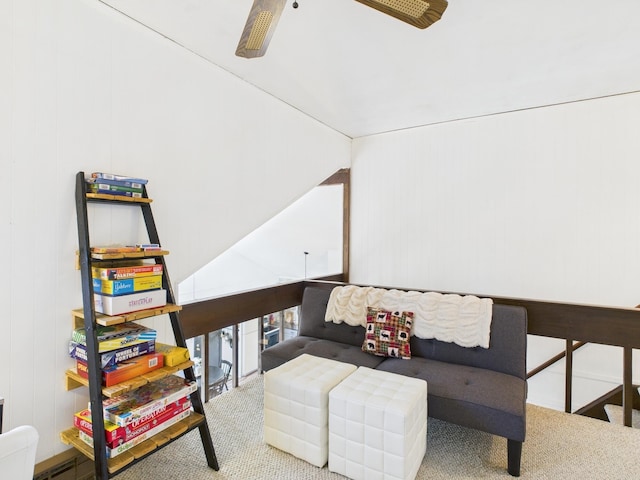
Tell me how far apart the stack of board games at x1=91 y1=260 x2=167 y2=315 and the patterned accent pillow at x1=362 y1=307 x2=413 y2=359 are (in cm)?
153

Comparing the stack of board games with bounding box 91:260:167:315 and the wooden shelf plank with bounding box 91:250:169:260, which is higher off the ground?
the wooden shelf plank with bounding box 91:250:169:260

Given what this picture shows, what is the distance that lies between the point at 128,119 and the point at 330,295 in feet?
6.55

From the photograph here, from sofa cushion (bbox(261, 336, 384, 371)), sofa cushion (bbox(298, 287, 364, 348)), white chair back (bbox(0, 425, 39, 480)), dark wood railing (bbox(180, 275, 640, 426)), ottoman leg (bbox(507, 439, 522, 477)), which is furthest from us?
sofa cushion (bbox(298, 287, 364, 348))

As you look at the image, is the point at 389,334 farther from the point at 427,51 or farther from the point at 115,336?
the point at 427,51

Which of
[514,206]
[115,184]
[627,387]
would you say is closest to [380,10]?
[115,184]

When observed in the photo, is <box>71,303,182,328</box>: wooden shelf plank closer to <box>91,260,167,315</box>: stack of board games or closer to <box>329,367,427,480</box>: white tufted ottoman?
<box>91,260,167,315</box>: stack of board games

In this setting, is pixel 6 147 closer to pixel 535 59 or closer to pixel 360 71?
pixel 360 71

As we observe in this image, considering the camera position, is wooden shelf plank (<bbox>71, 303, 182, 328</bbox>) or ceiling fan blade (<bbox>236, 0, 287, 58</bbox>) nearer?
ceiling fan blade (<bbox>236, 0, 287, 58</bbox>)

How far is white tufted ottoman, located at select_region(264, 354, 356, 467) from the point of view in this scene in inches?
74.7

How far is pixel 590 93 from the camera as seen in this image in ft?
9.68

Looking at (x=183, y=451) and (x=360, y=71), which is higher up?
(x=360, y=71)

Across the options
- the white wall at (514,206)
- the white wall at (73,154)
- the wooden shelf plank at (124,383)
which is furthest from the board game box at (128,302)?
the white wall at (514,206)

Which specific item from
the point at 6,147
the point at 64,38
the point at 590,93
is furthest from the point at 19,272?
the point at 590,93

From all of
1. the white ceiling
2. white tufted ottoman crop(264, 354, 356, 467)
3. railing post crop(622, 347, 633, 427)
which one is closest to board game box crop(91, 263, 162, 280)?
white tufted ottoman crop(264, 354, 356, 467)
